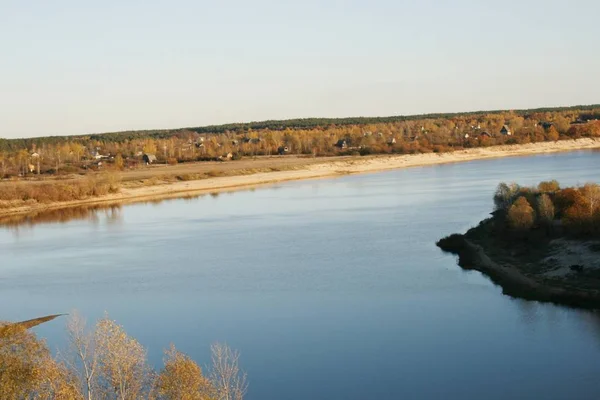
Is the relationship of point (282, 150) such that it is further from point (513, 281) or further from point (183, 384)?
point (183, 384)

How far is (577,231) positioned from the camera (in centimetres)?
1611

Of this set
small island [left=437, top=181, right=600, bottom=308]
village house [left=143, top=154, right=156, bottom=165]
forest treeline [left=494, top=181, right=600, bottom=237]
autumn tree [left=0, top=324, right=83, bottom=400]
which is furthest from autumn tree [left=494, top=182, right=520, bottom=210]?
village house [left=143, top=154, right=156, bottom=165]

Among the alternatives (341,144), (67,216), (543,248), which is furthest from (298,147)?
(543,248)

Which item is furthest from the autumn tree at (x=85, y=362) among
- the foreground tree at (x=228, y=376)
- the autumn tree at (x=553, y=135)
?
the autumn tree at (x=553, y=135)

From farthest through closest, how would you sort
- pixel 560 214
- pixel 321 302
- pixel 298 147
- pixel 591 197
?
pixel 298 147
pixel 560 214
pixel 591 197
pixel 321 302

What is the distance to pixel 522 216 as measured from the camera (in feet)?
56.9

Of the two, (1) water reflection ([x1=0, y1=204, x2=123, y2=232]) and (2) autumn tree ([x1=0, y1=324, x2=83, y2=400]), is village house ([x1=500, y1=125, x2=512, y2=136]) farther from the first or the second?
(2) autumn tree ([x1=0, y1=324, x2=83, y2=400])

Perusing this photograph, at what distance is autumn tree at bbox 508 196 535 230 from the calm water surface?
1.64 metres

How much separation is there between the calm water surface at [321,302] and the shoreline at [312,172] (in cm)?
→ 952

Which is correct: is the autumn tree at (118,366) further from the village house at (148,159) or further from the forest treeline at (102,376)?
the village house at (148,159)

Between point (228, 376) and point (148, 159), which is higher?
point (148, 159)

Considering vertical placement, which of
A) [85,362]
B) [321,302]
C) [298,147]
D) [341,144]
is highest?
[341,144]

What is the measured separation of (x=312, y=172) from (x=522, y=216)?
31830 millimetres

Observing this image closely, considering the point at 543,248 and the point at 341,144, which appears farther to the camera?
the point at 341,144
